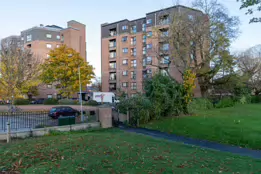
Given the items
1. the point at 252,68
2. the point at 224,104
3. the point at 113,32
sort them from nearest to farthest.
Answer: the point at 224,104 < the point at 252,68 < the point at 113,32

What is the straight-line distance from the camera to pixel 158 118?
733 inches

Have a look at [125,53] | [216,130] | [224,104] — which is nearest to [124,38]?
[125,53]

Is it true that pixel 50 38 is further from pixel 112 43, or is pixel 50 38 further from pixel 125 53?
pixel 125 53

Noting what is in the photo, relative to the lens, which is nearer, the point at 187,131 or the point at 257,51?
the point at 187,131

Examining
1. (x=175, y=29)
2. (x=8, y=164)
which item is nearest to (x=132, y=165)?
(x=8, y=164)

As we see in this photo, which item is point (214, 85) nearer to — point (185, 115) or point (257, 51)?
point (185, 115)

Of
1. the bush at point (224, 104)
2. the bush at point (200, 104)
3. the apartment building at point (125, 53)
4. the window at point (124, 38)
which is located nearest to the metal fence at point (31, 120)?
the bush at point (200, 104)

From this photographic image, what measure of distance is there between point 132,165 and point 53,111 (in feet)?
56.1

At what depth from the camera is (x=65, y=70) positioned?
32250 mm

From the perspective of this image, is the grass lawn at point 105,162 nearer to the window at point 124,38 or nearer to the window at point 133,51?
the window at point 133,51

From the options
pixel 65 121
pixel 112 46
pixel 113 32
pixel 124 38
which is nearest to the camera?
pixel 65 121

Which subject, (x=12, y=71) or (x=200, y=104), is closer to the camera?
(x=12, y=71)

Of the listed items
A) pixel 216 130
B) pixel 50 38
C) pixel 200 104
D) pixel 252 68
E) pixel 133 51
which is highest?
pixel 50 38

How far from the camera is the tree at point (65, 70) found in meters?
31.8
